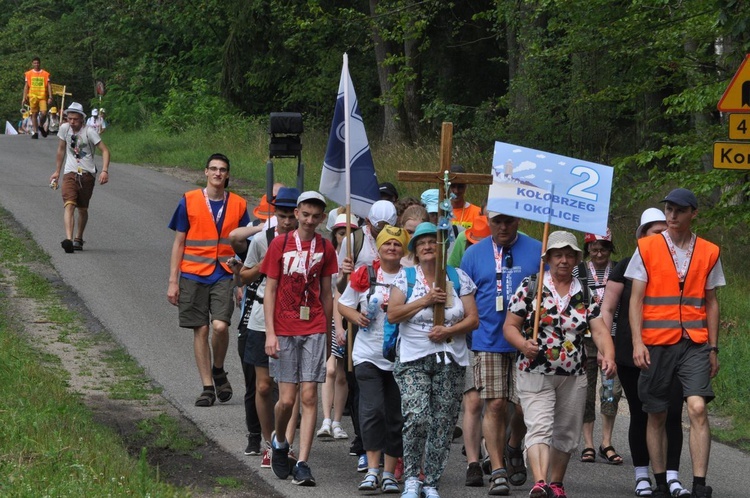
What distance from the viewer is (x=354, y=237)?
31.7 ft

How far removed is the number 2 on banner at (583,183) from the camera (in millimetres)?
8680

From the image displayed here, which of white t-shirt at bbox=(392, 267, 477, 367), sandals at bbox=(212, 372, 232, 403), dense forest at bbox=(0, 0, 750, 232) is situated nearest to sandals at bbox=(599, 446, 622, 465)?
white t-shirt at bbox=(392, 267, 477, 367)

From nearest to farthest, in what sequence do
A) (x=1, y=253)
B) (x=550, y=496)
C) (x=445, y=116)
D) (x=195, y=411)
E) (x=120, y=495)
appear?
(x=120, y=495) < (x=550, y=496) < (x=195, y=411) < (x=1, y=253) < (x=445, y=116)

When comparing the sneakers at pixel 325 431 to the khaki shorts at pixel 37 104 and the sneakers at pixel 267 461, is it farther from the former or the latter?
the khaki shorts at pixel 37 104

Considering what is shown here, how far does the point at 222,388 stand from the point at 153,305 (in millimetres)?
3983

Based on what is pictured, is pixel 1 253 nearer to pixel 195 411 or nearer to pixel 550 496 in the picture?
pixel 195 411

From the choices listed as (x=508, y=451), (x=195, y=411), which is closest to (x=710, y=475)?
(x=508, y=451)

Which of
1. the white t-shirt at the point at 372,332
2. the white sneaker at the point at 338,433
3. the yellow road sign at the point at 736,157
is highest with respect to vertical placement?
the yellow road sign at the point at 736,157

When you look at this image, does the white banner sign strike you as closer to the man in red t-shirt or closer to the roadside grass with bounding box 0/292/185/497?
the man in red t-shirt

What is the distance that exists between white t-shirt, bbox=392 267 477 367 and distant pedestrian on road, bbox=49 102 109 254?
9.28 metres

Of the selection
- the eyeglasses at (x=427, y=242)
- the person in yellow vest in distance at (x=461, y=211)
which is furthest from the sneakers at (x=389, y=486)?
the person in yellow vest in distance at (x=461, y=211)

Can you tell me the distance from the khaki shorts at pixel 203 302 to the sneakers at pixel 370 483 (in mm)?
2957

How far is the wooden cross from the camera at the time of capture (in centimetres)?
804

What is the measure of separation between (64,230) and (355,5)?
1522cm
